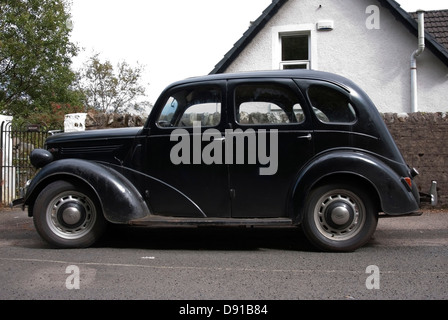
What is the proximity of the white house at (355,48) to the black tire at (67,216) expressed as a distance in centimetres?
826

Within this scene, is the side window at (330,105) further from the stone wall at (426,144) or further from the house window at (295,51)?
the house window at (295,51)

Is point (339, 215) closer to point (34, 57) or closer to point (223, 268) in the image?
point (223, 268)

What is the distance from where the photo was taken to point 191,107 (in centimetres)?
569

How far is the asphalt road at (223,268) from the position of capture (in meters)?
3.89

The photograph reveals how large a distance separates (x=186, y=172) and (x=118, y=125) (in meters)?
4.73

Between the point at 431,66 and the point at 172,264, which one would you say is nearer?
the point at 172,264

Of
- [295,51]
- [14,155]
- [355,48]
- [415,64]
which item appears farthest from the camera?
[295,51]

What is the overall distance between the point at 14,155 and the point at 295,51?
7816mm

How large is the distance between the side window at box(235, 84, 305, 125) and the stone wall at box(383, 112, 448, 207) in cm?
429

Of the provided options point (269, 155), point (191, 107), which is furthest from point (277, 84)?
point (191, 107)

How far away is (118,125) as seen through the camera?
9828 millimetres
